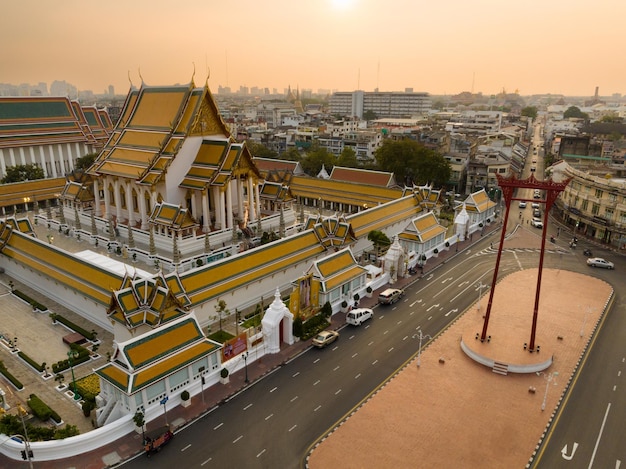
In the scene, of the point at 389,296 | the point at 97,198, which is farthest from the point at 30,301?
the point at 389,296

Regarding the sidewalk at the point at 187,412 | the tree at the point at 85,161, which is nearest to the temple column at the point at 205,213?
the sidewalk at the point at 187,412

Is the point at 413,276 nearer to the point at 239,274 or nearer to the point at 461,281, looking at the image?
the point at 461,281

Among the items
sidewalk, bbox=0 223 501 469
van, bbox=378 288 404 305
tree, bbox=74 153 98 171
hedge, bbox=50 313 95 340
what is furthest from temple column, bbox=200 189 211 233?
tree, bbox=74 153 98 171

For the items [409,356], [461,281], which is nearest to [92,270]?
[409,356]

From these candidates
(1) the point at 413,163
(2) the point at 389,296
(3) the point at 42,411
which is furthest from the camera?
(1) the point at 413,163

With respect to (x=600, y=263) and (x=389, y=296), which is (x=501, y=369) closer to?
(x=389, y=296)

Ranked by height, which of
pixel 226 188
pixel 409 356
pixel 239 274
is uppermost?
pixel 226 188
